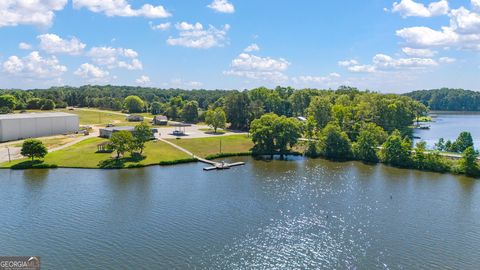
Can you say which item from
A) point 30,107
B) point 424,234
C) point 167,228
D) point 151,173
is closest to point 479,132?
point 424,234

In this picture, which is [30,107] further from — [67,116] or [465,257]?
[465,257]

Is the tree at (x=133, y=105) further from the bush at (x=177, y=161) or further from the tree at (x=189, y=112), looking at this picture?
the bush at (x=177, y=161)

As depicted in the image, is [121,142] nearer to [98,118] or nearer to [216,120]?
[216,120]

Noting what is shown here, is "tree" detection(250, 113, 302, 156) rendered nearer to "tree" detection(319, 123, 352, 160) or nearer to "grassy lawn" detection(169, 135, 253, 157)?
"grassy lawn" detection(169, 135, 253, 157)

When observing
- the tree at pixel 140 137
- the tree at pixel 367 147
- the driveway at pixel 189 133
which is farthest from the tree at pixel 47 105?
the tree at pixel 367 147

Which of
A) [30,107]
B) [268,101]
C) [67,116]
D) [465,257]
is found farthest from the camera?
[30,107]

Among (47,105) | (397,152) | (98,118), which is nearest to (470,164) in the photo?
(397,152)

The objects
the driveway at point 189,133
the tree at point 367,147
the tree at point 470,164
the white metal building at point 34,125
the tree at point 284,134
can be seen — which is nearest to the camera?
the tree at point 470,164
